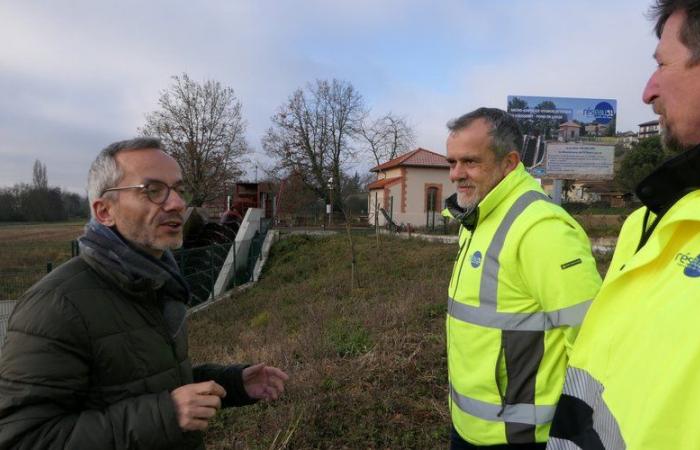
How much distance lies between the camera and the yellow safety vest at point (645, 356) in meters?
0.84

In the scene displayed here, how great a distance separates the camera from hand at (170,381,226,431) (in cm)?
146

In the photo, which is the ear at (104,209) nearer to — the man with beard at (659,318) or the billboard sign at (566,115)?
the man with beard at (659,318)

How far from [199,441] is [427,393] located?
2.80 metres

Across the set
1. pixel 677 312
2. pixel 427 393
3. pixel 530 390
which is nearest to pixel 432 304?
pixel 427 393

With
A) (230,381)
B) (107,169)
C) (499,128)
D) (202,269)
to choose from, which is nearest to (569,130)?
(202,269)

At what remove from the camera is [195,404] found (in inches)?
58.3

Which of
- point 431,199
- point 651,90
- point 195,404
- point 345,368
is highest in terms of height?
point 431,199

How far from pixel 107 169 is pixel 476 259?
5.47 ft

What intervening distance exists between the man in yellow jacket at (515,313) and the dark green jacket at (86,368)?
4.17 feet

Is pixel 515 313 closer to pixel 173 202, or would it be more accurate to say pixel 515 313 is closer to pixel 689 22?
pixel 689 22

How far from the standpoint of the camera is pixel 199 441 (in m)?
1.81

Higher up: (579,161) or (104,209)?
(579,161)

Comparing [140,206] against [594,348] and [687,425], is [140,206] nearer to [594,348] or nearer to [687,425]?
[594,348]

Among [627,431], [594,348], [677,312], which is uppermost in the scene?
[677,312]
